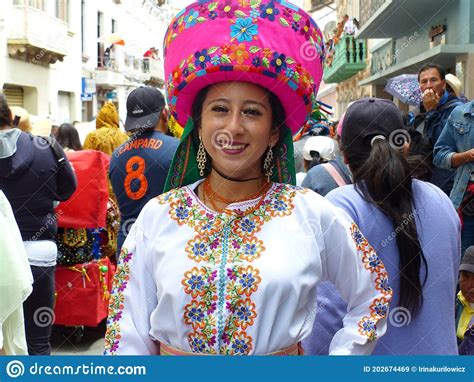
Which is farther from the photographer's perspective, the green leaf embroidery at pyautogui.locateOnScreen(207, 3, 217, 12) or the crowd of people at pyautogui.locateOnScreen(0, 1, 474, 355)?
the green leaf embroidery at pyautogui.locateOnScreen(207, 3, 217, 12)

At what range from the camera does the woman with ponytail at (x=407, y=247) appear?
2213 mm

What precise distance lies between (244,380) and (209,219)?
0.49 m

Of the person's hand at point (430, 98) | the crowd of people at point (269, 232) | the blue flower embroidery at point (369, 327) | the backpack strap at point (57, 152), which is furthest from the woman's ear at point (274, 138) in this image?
the person's hand at point (430, 98)

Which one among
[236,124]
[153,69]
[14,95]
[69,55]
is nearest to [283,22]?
[236,124]

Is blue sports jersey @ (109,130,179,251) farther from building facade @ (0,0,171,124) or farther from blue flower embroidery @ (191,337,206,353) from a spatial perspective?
building facade @ (0,0,171,124)

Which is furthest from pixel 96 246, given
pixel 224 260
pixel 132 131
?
pixel 224 260

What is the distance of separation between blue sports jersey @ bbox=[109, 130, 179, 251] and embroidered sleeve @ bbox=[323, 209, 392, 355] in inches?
87.5

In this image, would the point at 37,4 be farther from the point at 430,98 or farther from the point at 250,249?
the point at 250,249

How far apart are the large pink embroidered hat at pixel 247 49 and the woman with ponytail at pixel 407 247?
49 cm

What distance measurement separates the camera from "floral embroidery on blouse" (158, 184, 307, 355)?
5.59 feet

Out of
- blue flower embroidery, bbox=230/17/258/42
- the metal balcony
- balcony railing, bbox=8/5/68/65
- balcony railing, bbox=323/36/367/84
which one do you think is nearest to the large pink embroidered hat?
blue flower embroidery, bbox=230/17/258/42

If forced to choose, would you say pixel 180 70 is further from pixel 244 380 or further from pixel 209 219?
pixel 244 380

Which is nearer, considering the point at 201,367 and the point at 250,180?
the point at 201,367

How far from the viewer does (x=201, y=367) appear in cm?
150
